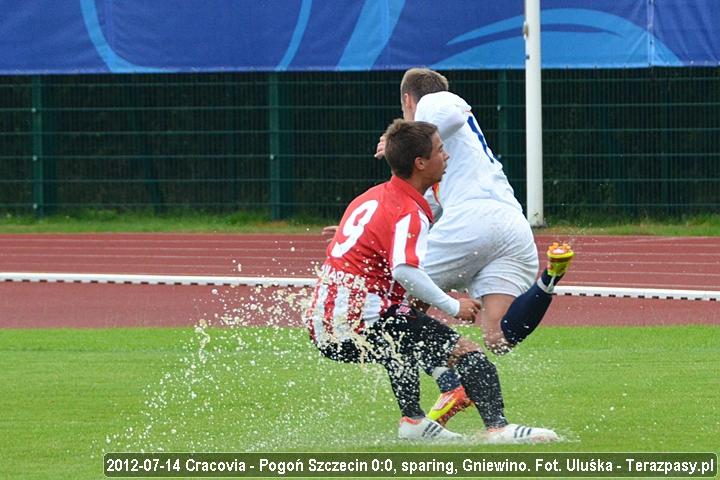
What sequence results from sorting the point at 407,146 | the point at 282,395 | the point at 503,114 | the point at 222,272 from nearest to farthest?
the point at 407,146, the point at 282,395, the point at 222,272, the point at 503,114

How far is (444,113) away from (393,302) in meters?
1.16

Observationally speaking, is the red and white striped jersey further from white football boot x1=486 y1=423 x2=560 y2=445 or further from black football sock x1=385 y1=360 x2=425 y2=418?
white football boot x1=486 y1=423 x2=560 y2=445

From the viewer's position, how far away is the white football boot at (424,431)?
287 inches

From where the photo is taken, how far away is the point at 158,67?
22234 millimetres

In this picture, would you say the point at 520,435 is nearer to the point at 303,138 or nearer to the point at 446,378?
the point at 446,378

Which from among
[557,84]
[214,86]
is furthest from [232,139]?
[557,84]

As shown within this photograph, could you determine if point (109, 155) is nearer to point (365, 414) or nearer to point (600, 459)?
point (365, 414)

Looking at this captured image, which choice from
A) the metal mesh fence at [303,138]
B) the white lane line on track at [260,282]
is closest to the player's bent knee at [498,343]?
the white lane line on track at [260,282]

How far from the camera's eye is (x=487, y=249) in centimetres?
783

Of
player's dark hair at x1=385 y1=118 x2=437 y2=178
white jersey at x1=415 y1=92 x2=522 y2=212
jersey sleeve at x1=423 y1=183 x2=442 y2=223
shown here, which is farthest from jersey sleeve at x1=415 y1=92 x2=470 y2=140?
player's dark hair at x1=385 y1=118 x2=437 y2=178

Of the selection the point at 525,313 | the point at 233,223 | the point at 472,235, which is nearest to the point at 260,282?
the point at 472,235

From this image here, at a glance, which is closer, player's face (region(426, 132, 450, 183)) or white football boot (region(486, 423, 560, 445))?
white football boot (region(486, 423, 560, 445))

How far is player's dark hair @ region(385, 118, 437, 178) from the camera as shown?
7156 millimetres

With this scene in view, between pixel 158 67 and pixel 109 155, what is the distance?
9.36 ft
